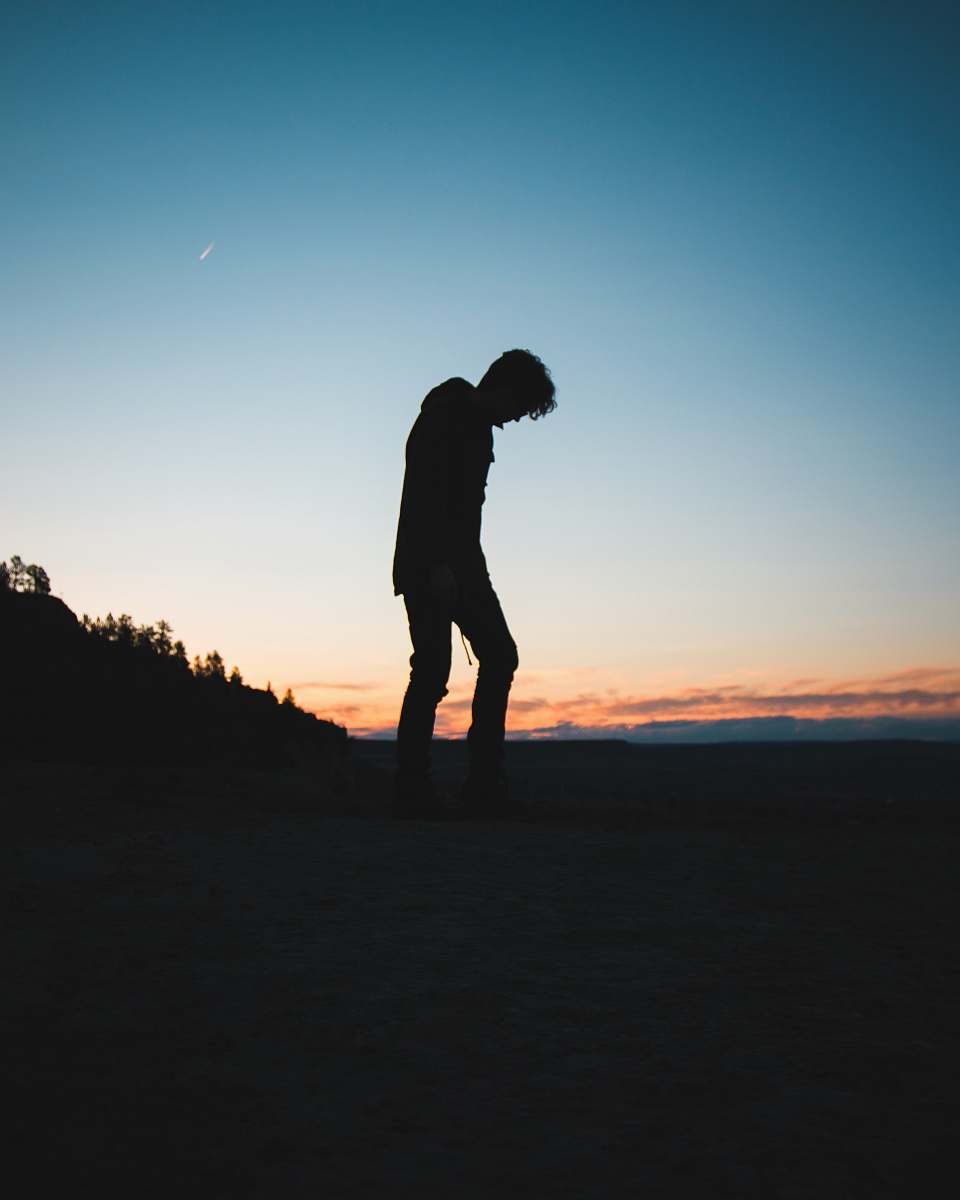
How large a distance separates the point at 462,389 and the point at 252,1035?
11.4 feet

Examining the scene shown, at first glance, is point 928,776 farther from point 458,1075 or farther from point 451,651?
point 458,1075

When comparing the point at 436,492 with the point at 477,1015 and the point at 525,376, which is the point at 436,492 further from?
the point at 477,1015

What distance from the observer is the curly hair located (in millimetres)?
4406

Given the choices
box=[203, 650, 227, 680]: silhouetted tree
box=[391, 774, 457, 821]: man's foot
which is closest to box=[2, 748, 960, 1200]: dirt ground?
box=[391, 774, 457, 821]: man's foot

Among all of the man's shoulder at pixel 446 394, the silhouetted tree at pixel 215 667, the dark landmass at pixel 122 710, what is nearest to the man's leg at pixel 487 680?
the man's shoulder at pixel 446 394

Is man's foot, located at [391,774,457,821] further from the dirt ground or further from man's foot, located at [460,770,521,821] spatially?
the dirt ground

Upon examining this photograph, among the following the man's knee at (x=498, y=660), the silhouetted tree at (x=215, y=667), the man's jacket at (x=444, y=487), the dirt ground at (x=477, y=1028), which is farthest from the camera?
the silhouetted tree at (x=215, y=667)

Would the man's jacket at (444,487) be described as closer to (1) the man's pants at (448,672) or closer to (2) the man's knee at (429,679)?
(1) the man's pants at (448,672)

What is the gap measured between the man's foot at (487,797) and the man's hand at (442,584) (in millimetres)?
822

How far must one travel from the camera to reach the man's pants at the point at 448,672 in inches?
157

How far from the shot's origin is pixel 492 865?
2.31 m

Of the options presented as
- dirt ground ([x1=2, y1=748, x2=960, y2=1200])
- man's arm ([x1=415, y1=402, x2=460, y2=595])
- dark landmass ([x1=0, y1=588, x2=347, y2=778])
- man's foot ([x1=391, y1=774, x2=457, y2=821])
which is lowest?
dirt ground ([x1=2, y1=748, x2=960, y2=1200])

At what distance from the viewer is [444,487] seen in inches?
161

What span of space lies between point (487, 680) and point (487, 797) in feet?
1.91
